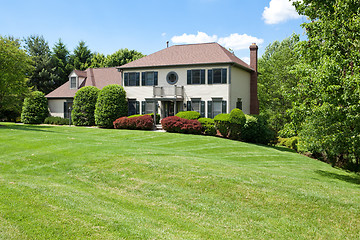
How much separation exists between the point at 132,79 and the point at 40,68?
2596 centimetres

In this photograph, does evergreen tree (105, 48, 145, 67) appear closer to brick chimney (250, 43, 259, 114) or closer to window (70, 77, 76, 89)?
window (70, 77, 76, 89)

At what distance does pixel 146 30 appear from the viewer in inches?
888

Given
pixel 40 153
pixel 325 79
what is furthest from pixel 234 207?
pixel 40 153

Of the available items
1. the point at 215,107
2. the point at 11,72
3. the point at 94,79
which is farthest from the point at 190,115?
the point at 94,79

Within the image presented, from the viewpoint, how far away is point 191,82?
28047 mm

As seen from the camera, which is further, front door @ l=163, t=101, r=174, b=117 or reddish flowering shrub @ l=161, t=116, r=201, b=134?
front door @ l=163, t=101, r=174, b=117

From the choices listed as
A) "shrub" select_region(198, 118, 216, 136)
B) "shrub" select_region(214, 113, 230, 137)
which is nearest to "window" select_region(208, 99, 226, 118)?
"shrub" select_region(198, 118, 216, 136)

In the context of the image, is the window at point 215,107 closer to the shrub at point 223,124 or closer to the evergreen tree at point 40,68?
the shrub at point 223,124

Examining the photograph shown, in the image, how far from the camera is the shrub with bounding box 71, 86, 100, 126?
3044 centimetres

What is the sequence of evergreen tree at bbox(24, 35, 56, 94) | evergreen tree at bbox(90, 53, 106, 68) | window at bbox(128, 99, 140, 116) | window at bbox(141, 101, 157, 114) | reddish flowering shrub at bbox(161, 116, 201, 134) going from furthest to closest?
evergreen tree at bbox(90, 53, 106, 68)
evergreen tree at bbox(24, 35, 56, 94)
window at bbox(128, 99, 140, 116)
window at bbox(141, 101, 157, 114)
reddish flowering shrub at bbox(161, 116, 201, 134)

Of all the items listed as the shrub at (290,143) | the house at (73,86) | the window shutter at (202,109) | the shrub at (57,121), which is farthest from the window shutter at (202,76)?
the shrub at (57,121)

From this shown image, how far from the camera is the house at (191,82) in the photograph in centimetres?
2708

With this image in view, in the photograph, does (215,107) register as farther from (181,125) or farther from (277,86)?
(277,86)

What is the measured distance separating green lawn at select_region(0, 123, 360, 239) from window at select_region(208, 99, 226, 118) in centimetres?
1490
